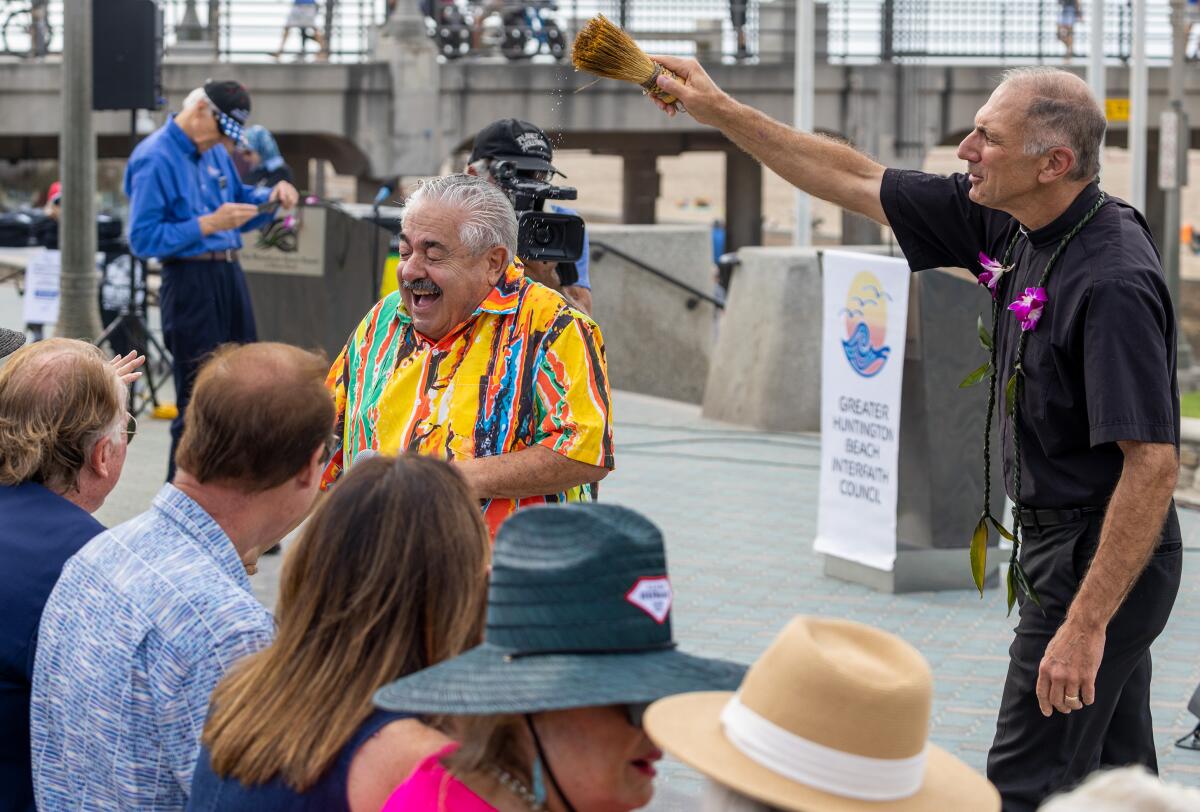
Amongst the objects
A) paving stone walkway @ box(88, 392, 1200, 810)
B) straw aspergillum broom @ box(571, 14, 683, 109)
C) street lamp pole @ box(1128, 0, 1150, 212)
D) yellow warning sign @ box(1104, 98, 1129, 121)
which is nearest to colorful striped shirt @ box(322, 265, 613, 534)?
straw aspergillum broom @ box(571, 14, 683, 109)

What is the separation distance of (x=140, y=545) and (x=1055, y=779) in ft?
6.34

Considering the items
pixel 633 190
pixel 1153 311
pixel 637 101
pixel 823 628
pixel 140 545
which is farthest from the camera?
pixel 633 190

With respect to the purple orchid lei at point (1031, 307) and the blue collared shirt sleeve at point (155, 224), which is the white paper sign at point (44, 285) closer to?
the blue collared shirt sleeve at point (155, 224)

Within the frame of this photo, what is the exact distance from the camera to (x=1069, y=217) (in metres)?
3.63

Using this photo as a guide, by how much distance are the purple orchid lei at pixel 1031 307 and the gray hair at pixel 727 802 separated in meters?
1.92

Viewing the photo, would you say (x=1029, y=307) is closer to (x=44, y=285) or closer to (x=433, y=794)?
(x=433, y=794)

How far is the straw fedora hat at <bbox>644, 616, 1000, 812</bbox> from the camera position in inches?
73.4

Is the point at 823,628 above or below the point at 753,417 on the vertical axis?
above

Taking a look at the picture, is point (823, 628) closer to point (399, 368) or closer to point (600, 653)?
point (600, 653)

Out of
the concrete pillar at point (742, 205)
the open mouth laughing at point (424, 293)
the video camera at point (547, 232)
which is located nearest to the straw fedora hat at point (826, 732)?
the open mouth laughing at point (424, 293)

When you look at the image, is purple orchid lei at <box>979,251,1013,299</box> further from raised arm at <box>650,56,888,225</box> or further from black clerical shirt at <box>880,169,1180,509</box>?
raised arm at <box>650,56,888,225</box>

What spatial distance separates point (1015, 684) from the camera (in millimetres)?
3717

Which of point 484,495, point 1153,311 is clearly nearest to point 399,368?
point 484,495

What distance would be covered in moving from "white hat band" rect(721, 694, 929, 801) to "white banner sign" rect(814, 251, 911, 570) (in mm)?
5337
